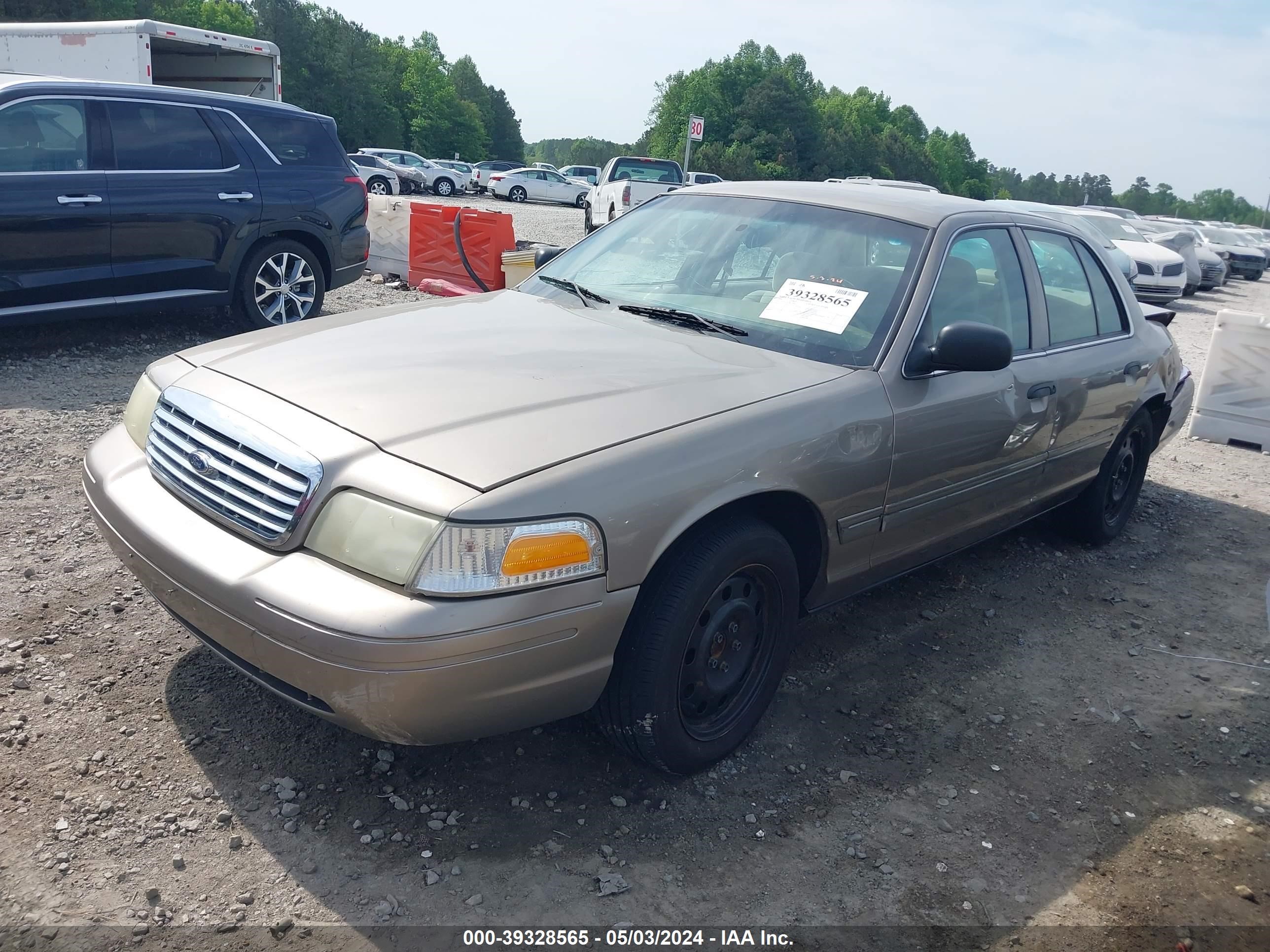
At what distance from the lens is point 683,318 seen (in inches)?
143

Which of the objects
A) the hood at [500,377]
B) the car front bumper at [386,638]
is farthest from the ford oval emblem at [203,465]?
the hood at [500,377]

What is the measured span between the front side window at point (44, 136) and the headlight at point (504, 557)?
582 centimetres

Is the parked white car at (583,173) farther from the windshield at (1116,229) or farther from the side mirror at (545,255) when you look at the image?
the side mirror at (545,255)

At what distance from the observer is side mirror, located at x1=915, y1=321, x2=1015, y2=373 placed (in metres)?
3.32

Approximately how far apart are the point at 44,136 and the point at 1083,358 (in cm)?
646

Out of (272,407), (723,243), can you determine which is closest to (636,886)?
(272,407)

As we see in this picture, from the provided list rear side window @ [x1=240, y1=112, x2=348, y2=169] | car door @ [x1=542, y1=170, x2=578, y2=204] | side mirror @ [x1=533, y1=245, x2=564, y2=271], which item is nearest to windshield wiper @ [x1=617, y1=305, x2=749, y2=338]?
side mirror @ [x1=533, y1=245, x2=564, y2=271]

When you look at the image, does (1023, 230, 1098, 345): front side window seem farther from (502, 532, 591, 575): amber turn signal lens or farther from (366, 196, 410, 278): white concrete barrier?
(366, 196, 410, 278): white concrete barrier

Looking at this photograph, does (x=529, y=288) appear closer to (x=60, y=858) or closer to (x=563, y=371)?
(x=563, y=371)

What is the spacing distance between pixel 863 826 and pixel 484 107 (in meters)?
98.7

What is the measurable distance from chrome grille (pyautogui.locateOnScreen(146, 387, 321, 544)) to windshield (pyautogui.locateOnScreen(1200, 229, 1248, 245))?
37598 mm

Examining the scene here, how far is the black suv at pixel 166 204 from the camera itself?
6.52 m

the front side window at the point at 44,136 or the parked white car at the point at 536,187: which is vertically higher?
→ the front side window at the point at 44,136

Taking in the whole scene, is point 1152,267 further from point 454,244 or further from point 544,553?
point 544,553
